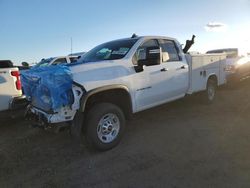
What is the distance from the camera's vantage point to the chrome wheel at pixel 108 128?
4855mm

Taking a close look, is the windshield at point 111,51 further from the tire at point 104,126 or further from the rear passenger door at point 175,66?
the tire at point 104,126

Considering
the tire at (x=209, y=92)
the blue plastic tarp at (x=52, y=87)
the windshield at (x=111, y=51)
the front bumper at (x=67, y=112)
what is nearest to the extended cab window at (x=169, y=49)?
the windshield at (x=111, y=51)

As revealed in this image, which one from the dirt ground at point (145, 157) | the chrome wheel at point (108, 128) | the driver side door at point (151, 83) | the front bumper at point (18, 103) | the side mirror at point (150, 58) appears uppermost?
the side mirror at point (150, 58)

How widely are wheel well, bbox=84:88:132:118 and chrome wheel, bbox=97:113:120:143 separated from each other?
1.10ft

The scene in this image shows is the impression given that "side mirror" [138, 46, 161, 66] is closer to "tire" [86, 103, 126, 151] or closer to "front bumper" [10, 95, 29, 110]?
"tire" [86, 103, 126, 151]

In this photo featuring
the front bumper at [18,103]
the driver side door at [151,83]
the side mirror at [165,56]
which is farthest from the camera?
the side mirror at [165,56]

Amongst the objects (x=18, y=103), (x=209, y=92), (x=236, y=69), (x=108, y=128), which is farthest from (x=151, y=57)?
(x=236, y=69)

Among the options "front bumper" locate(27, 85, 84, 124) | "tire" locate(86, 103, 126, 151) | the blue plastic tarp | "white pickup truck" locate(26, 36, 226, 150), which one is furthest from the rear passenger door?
the blue plastic tarp

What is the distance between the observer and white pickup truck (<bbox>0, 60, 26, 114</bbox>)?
19.1ft

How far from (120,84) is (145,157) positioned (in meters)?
1.36

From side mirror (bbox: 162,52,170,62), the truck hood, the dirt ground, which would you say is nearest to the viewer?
the dirt ground

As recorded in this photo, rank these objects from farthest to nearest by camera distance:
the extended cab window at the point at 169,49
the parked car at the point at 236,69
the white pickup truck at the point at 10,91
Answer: the parked car at the point at 236,69
the extended cab window at the point at 169,49
the white pickup truck at the point at 10,91

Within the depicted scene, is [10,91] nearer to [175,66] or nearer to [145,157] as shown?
[145,157]

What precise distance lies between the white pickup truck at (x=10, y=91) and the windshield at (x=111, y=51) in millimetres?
1577
